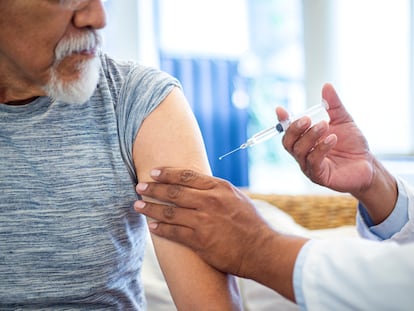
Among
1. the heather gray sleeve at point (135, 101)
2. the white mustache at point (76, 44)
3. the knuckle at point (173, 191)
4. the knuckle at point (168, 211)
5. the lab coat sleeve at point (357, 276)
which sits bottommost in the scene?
the lab coat sleeve at point (357, 276)

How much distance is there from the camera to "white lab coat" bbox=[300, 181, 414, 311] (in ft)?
2.50

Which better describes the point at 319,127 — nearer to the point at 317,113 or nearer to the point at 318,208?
the point at 317,113

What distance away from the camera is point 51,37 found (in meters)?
1.05

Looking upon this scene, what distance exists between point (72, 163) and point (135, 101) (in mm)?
181

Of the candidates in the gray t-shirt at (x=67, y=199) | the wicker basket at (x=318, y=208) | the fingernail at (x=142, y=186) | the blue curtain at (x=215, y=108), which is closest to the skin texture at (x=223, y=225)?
Answer: the fingernail at (x=142, y=186)

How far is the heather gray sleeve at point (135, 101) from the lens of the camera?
1.10 metres

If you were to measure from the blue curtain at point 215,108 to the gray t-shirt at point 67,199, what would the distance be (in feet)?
7.34

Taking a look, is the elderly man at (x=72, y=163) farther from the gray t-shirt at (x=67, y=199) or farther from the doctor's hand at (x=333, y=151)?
the doctor's hand at (x=333, y=151)

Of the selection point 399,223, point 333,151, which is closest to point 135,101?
point 333,151

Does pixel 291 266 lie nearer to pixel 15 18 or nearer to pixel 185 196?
pixel 185 196

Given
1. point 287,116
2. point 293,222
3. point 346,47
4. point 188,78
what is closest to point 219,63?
point 188,78

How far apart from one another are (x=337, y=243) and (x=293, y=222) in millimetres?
1243

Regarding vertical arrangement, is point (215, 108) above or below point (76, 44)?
below

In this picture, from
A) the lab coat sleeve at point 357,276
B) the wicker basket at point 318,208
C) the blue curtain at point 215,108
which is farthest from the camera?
the blue curtain at point 215,108
